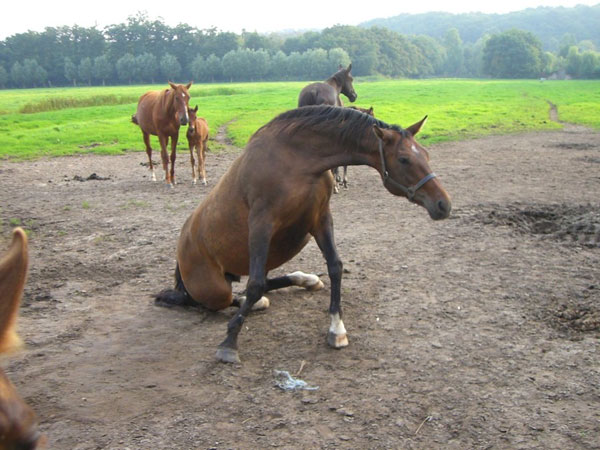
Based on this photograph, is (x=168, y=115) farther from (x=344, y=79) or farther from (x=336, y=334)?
(x=336, y=334)

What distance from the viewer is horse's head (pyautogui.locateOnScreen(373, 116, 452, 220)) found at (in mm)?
4371

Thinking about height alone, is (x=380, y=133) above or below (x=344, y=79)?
below

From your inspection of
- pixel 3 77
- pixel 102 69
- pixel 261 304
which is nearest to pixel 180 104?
pixel 261 304

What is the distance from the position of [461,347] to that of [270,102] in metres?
35.4

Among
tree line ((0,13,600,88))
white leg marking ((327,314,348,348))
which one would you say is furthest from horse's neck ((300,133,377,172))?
tree line ((0,13,600,88))

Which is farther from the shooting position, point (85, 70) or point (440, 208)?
point (85, 70)

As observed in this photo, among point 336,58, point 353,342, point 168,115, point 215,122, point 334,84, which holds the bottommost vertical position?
point 353,342

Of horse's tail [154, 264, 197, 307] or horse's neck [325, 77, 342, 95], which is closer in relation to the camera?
horse's tail [154, 264, 197, 307]

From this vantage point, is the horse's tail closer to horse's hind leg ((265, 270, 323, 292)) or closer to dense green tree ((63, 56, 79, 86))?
horse's hind leg ((265, 270, 323, 292))

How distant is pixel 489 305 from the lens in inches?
218

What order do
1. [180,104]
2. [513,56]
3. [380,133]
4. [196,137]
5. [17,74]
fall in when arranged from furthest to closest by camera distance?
[513,56] → [17,74] → [196,137] → [180,104] → [380,133]

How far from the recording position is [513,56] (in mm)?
105250

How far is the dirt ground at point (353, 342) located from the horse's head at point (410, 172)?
1.36 m

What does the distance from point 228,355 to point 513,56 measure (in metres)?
115
